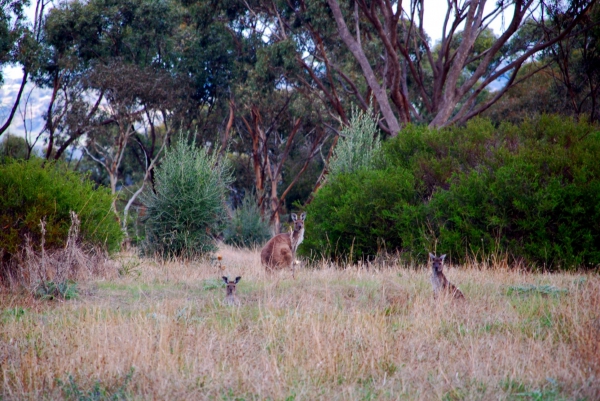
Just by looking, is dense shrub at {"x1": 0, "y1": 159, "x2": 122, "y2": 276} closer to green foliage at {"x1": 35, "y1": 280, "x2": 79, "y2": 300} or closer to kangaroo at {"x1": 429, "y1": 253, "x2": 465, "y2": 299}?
green foliage at {"x1": 35, "y1": 280, "x2": 79, "y2": 300}

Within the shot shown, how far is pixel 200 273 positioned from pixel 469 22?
14.2 metres

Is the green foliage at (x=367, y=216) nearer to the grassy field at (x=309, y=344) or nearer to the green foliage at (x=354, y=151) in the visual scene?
the green foliage at (x=354, y=151)

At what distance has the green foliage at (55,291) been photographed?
27.3 ft

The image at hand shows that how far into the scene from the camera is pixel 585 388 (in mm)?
5004

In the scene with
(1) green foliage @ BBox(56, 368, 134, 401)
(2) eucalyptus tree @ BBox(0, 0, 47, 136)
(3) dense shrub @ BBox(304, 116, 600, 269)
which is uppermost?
(2) eucalyptus tree @ BBox(0, 0, 47, 136)

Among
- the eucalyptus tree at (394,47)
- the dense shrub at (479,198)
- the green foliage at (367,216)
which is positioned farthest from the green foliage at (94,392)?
the eucalyptus tree at (394,47)

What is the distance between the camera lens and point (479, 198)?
11930 millimetres

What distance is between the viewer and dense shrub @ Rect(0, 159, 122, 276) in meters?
10.1

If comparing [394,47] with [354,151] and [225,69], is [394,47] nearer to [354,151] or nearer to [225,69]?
[354,151]

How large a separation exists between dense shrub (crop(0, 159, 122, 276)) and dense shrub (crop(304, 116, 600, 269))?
4.79 m

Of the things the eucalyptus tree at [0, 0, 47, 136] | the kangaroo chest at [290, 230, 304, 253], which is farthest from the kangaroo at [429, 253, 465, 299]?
the eucalyptus tree at [0, 0, 47, 136]

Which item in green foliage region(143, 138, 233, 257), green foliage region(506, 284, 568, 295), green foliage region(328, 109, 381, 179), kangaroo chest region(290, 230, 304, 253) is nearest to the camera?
green foliage region(506, 284, 568, 295)

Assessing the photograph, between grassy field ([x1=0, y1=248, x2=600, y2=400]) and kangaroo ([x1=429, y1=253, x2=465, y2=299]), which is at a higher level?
kangaroo ([x1=429, y1=253, x2=465, y2=299])

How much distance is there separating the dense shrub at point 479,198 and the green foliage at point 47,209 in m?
4.78
